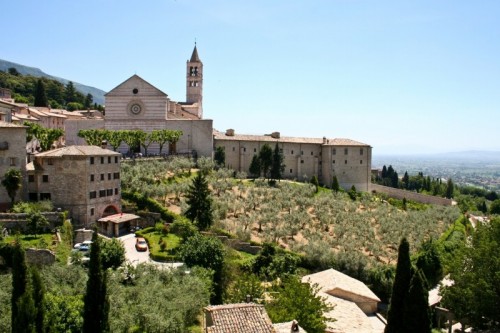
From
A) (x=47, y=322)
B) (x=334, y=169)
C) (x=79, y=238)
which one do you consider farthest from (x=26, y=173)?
(x=334, y=169)

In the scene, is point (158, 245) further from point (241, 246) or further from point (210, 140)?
point (210, 140)

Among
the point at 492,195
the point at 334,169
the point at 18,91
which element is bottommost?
the point at 492,195

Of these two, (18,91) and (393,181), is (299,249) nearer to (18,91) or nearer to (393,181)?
(393,181)

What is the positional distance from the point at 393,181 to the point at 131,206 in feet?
222

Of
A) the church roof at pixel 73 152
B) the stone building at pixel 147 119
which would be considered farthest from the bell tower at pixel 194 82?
the church roof at pixel 73 152

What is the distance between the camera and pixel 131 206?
3812cm

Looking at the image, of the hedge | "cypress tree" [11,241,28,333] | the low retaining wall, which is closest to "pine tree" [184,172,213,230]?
the hedge

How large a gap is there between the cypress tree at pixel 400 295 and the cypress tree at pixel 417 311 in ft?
0.72

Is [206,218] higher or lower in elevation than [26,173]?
lower

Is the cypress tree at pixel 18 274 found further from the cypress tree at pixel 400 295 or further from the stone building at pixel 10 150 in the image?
the stone building at pixel 10 150

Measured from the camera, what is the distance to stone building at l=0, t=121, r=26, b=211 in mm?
32781

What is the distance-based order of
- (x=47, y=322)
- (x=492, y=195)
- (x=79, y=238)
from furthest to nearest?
(x=492, y=195), (x=79, y=238), (x=47, y=322)

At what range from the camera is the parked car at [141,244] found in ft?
104

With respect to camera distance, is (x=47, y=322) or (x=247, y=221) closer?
(x=47, y=322)
